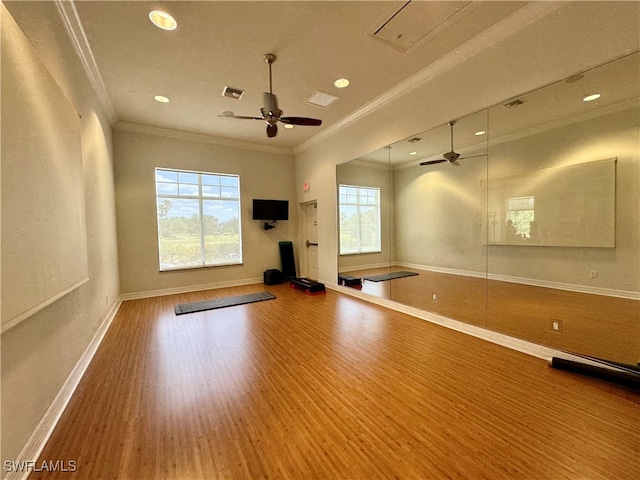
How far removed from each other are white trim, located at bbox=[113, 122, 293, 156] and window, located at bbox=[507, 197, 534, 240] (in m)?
5.43

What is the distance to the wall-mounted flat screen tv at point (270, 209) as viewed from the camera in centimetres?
653

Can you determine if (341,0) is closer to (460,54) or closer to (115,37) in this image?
(460,54)

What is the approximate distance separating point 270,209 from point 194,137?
2412 mm

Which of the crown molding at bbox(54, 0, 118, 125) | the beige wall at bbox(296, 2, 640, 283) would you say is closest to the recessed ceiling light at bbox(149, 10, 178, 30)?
the crown molding at bbox(54, 0, 118, 125)

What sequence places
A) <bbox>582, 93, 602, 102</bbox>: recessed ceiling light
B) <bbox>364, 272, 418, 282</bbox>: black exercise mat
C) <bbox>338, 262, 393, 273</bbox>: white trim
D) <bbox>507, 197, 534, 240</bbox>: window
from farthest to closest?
<bbox>338, 262, 393, 273</bbox>: white trim → <bbox>364, 272, 418, 282</bbox>: black exercise mat → <bbox>507, 197, 534, 240</bbox>: window → <bbox>582, 93, 602, 102</bbox>: recessed ceiling light

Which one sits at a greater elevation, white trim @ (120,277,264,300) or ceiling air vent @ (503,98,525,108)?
ceiling air vent @ (503,98,525,108)

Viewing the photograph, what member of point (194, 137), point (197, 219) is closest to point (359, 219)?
point (197, 219)

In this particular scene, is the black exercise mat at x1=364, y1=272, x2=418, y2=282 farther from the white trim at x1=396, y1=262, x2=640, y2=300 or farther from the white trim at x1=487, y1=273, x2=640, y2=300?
the white trim at x1=487, y1=273, x2=640, y2=300

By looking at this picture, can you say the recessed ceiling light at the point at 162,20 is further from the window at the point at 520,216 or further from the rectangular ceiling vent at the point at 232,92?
the window at the point at 520,216

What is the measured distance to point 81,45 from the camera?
2.87 m

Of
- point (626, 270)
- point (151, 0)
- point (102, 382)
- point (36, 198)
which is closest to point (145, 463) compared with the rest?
point (102, 382)

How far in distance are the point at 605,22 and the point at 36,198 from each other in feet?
15.5

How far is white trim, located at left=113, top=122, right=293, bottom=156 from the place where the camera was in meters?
5.27

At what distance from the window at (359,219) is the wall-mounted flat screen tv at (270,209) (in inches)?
72.0
